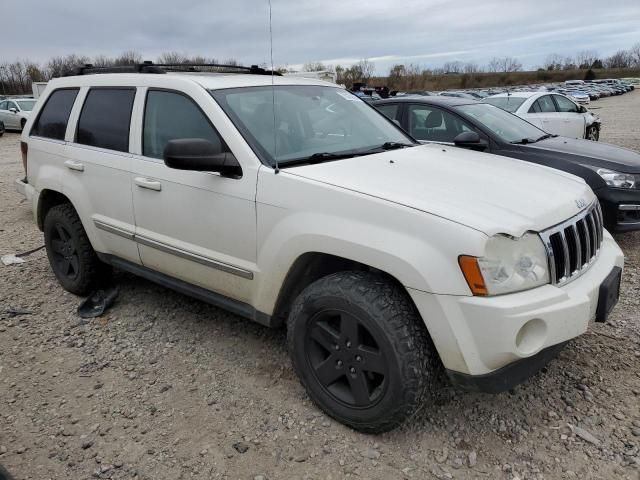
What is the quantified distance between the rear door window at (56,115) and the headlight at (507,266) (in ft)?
11.3

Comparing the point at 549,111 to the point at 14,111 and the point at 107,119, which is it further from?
the point at 14,111

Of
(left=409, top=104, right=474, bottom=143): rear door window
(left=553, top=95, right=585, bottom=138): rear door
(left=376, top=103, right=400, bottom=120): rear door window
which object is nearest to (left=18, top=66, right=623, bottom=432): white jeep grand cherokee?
(left=409, top=104, right=474, bottom=143): rear door window

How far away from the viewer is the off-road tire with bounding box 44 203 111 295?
4.23 meters

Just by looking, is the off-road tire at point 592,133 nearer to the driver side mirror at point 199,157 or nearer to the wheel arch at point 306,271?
the wheel arch at point 306,271

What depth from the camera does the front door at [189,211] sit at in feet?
9.68

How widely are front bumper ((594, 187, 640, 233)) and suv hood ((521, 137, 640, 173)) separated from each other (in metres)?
0.28

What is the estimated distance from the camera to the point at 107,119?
3854 millimetres

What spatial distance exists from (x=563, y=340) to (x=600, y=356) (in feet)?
4.01

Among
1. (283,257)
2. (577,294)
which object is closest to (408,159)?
(283,257)

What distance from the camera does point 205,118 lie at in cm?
316

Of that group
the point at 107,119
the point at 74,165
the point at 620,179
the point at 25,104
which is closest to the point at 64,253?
the point at 74,165

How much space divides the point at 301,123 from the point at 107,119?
1.52 m

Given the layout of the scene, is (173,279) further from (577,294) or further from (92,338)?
(577,294)

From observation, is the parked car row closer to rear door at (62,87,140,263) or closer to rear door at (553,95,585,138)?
rear door at (62,87,140,263)
